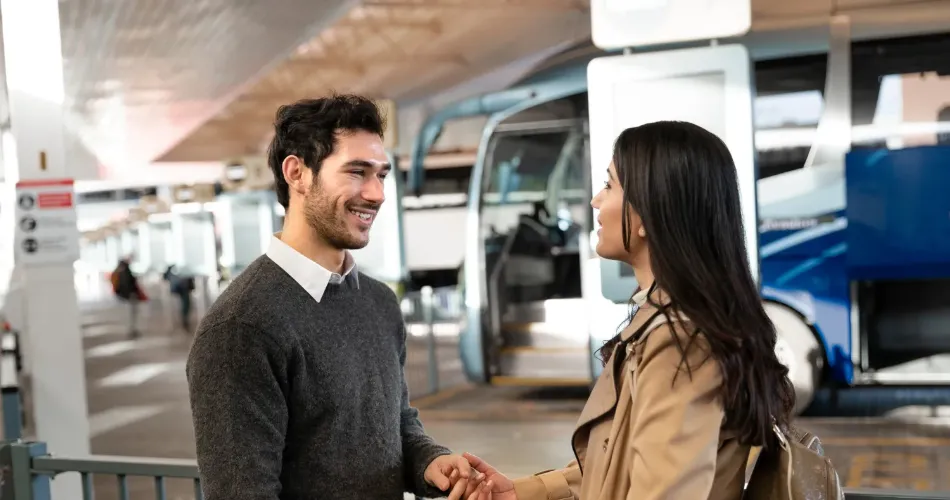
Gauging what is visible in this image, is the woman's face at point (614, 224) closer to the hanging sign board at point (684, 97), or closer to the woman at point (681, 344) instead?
the woman at point (681, 344)

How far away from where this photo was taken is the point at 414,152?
33.7ft

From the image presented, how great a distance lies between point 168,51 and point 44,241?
5.73 m

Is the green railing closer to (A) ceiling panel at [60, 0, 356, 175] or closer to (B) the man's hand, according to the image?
(B) the man's hand

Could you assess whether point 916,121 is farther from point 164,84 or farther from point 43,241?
point 164,84

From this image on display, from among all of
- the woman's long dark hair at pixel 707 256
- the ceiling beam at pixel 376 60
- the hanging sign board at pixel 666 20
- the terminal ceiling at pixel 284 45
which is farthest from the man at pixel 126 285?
the woman's long dark hair at pixel 707 256

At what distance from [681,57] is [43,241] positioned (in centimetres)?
316

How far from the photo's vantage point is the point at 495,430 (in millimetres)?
7688

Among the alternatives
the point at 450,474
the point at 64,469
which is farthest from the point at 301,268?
the point at 64,469

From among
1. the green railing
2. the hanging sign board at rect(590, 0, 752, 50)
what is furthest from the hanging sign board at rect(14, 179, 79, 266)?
the hanging sign board at rect(590, 0, 752, 50)

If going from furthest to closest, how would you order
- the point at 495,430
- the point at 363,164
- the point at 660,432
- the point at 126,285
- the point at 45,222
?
the point at 126,285 → the point at 495,430 → the point at 45,222 → the point at 363,164 → the point at 660,432

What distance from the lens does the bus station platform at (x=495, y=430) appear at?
19.4ft

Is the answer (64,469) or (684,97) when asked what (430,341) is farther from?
(64,469)

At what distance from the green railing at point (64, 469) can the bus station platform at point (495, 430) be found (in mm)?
50

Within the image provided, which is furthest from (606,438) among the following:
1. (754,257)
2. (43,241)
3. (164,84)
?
(164,84)
